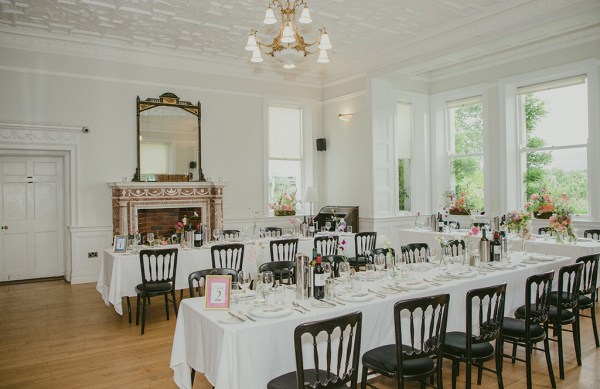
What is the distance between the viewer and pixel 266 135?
400 inches

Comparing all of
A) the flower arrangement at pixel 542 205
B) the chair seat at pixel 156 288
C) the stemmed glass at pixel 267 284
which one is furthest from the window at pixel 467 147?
the stemmed glass at pixel 267 284

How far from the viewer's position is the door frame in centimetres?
761

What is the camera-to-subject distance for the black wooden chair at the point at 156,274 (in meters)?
5.45

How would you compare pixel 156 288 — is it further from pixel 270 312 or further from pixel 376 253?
pixel 270 312

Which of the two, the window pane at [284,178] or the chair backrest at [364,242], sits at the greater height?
the window pane at [284,178]

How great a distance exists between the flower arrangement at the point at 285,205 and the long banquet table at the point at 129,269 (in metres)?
3.14

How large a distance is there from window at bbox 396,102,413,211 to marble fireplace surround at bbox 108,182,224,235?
4202 millimetres

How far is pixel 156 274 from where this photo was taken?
221 inches

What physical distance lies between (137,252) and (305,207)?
533cm

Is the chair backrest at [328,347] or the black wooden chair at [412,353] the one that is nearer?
the chair backrest at [328,347]

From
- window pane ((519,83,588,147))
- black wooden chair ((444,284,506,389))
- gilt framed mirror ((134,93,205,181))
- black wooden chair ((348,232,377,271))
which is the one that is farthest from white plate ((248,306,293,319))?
window pane ((519,83,588,147))

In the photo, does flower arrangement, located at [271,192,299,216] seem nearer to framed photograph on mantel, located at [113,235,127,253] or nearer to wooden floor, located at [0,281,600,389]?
wooden floor, located at [0,281,600,389]

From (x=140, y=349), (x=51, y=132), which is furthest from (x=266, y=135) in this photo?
(x=140, y=349)

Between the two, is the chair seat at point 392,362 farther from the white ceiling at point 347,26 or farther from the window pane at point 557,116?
the window pane at point 557,116
